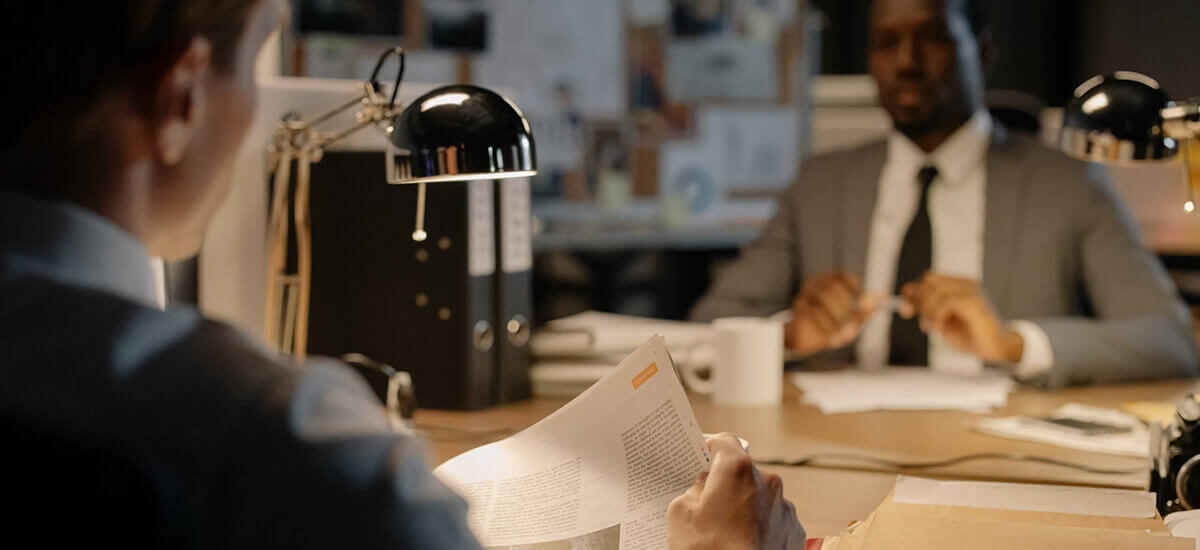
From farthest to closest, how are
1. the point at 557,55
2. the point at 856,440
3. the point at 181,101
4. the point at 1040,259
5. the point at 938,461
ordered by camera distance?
1. the point at 557,55
2. the point at 1040,259
3. the point at 856,440
4. the point at 938,461
5. the point at 181,101

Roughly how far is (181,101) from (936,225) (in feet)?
7.04

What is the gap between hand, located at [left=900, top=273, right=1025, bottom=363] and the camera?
75.6 inches

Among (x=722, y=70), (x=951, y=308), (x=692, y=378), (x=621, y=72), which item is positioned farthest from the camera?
(x=722, y=70)

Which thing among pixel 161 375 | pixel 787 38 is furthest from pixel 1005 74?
pixel 161 375

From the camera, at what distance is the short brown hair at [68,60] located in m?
0.53

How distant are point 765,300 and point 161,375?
217 centimetres

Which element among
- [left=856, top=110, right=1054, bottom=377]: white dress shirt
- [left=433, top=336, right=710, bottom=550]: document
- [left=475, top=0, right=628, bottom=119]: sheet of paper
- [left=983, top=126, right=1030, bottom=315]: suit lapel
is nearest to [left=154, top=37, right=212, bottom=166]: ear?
[left=433, top=336, right=710, bottom=550]: document

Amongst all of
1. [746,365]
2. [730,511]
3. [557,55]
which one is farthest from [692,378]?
[557,55]

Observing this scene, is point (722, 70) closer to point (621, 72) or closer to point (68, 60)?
point (621, 72)

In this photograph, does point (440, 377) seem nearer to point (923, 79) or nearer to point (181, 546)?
point (181, 546)

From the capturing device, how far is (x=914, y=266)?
2.48 metres

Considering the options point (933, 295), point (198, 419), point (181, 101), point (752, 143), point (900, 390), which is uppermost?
point (181, 101)

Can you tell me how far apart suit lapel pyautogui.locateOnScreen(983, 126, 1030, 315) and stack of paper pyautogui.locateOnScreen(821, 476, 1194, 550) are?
1.38 meters

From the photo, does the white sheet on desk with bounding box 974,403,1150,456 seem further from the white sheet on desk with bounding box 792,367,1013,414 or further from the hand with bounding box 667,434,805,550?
the hand with bounding box 667,434,805,550
